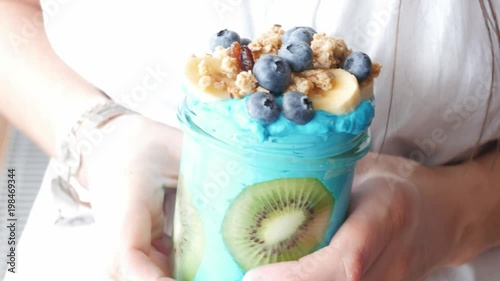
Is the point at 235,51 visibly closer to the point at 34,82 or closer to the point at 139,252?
the point at 139,252

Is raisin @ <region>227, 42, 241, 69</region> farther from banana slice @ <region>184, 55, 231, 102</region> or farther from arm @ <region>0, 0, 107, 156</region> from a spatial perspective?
arm @ <region>0, 0, 107, 156</region>

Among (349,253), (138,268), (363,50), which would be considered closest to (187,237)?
(138,268)

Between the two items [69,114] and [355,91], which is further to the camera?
[69,114]

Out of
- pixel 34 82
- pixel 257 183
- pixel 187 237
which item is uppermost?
pixel 257 183

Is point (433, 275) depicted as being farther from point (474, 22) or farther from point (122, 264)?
point (122, 264)

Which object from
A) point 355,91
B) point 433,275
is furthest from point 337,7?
point 433,275

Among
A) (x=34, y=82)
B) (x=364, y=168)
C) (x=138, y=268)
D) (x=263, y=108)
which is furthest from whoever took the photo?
(x=34, y=82)
